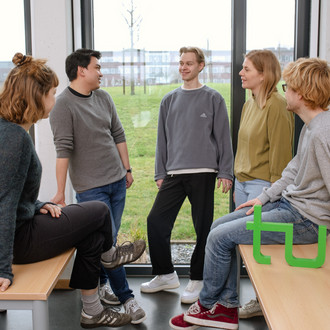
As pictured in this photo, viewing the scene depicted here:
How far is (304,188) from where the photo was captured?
2064 mm

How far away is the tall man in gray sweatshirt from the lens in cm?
308

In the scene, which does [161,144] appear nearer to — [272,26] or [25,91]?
[272,26]

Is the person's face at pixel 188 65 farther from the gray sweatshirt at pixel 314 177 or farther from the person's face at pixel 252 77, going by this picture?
the gray sweatshirt at pixel 314 177

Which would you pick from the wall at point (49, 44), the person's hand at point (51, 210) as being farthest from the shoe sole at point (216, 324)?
the wall at point (49, 44)

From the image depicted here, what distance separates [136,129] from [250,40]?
1.08 m

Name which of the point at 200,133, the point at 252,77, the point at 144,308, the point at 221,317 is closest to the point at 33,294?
the point at 221,317

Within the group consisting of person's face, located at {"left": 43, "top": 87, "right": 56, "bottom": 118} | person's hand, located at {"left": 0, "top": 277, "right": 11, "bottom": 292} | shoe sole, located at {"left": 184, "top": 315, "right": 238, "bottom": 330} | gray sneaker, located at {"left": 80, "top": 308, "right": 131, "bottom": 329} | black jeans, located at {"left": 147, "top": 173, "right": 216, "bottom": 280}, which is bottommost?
gray sneaker, located at {"left": 80, "top": 308, "right": 131, "bottom": 329}

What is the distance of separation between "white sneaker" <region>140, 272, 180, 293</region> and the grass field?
0.39 meters

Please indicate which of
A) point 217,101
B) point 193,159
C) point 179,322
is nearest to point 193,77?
point 217,101

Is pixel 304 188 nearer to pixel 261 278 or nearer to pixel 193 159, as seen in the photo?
pixel 261 278

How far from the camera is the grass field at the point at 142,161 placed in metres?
3.57

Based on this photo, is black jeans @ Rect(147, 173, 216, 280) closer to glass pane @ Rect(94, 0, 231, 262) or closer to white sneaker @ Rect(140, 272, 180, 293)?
white sneaker @ Rect(140, 272, 180, 293)

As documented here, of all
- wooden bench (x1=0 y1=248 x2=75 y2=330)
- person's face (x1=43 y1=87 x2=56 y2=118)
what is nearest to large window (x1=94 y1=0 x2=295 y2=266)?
person's face (x1=43 y1=87 x2=56 y2=118)

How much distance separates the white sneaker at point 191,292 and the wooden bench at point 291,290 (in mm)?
1139
